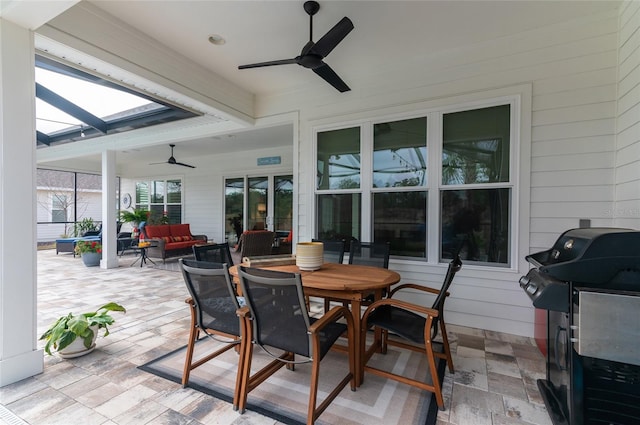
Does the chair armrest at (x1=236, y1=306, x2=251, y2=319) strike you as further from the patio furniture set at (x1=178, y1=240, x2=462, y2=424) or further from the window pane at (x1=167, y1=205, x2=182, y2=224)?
the window pane at (x1=167, y1=205, x2=182, y2=224)

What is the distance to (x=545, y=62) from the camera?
9.91ft

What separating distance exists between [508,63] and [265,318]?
11.8 ft

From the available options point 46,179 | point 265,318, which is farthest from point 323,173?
point 46,179

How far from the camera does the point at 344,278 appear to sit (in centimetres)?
235

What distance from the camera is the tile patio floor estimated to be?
6.07ft

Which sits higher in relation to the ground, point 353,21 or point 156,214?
point 353,21

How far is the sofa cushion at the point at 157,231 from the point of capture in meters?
7.22

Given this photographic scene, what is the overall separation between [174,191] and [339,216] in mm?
7819

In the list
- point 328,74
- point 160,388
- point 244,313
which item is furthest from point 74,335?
point 328,74

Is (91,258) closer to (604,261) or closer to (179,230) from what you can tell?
(179,230)

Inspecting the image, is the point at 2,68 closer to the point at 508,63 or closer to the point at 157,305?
the point at 157,305

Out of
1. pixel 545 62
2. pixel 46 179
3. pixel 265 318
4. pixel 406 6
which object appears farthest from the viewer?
pixel 46 179

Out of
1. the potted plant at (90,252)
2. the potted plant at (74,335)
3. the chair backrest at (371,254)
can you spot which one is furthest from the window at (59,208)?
the chair backrest at (371,254)

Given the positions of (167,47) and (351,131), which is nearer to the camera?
(167,47)
